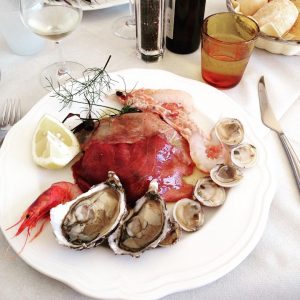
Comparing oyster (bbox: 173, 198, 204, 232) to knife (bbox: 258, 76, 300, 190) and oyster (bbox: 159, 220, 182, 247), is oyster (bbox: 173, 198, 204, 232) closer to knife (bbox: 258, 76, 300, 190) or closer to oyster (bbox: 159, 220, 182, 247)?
oyster (bbox: 159, 220, 182, 247)

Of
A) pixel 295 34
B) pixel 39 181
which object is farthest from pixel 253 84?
pixel 39 181

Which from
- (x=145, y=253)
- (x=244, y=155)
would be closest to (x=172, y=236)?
(x=145, y=253)

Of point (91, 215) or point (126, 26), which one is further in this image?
point (126, 26)

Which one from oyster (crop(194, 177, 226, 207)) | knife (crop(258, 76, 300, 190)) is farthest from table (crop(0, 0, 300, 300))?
oyster (crop(194, 177, 226, 207))

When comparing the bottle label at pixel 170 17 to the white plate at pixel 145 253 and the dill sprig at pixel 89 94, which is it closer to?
the dill sprig at pixel 89 94

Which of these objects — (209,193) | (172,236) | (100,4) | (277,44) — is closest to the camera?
(172,236)

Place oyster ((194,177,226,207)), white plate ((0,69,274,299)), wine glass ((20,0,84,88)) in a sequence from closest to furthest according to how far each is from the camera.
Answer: white plate ((0,69,274,299)) < oyster ((194,177,226,207)) < wine glass ((20,0,84,88))

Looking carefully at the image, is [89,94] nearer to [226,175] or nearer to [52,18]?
[52,18]
